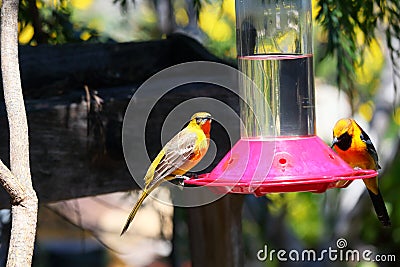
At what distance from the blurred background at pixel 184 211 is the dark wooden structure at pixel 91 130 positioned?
42cm

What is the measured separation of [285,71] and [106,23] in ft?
17.9

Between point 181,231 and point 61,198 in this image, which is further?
point 181,231

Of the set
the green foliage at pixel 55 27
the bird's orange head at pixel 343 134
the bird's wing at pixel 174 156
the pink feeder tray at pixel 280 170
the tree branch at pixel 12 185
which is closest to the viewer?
the tree branch at pixel 12 185

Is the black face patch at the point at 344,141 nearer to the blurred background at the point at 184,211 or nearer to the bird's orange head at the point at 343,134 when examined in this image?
the bird's orange head at the point at 343,134

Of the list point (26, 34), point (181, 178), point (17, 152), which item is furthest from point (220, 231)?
point (26, 34)

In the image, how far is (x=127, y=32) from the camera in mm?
7867

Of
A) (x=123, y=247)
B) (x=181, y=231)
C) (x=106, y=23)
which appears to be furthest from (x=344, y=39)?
(x=106, y=23)

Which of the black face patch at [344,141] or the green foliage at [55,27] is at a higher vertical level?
the green foliage at [55,27]

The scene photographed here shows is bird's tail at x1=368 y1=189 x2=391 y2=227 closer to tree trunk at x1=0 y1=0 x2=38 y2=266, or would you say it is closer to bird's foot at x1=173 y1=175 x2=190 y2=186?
bird's foot at x1=173 y1=175 x2=190 y2=186

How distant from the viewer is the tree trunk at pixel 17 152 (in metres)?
2.30

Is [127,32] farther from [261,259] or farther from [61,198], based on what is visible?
[61,198]

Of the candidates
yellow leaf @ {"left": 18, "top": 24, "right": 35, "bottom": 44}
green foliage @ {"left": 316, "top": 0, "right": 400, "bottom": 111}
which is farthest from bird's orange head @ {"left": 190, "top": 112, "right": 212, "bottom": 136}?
yellow leaf @ {"left": 18, "top": 24, "right": 35, "bottom": 44}

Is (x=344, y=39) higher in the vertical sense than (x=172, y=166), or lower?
higher

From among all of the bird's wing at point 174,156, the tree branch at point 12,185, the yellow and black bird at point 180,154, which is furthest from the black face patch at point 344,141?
the tree branch at point 12,185
